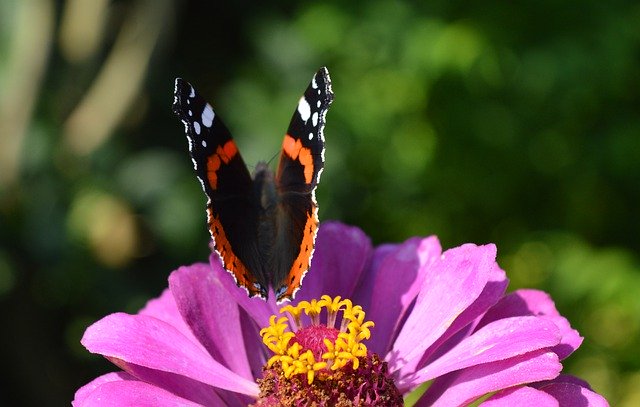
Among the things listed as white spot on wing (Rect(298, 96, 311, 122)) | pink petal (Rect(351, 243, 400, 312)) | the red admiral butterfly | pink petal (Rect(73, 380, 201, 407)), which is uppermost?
white spot on wing (Rect(298, 96, 311, 122))

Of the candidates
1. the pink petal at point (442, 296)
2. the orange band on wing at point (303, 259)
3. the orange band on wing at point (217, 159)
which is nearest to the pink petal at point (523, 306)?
the pink petal at point (442, 296)

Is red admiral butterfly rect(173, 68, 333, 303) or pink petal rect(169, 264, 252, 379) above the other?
red admiral butterfly rect(173, 68, 333, 303)

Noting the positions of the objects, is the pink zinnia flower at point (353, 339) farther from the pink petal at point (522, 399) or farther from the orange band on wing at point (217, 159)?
the orange band on wing at point (217, 159)

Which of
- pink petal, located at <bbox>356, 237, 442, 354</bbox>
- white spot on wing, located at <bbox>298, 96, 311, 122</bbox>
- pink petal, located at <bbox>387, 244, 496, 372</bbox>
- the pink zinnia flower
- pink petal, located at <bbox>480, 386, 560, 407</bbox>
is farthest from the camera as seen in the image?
pink petal, located at <bbox>356, 237, 442, 354</bbox>

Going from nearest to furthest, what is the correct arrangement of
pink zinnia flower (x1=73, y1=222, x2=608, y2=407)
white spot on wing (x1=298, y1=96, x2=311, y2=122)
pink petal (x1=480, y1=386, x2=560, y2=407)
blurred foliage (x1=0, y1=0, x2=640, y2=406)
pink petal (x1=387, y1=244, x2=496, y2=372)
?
pink petal (x1=480, y1=386, x2=560, y2=407)
pink zinnia flower (x1=73, y1=222, x2=608, y2=407)
pink petal (x1=387, y1=244, x2=496, y2=372)
white spot on wing (x1=298, y1=96, x2=311, y2=122)
blurred foliage (x1=0, y1=0, x2=640, y2=406)

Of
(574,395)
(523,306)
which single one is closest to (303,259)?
(523,306)

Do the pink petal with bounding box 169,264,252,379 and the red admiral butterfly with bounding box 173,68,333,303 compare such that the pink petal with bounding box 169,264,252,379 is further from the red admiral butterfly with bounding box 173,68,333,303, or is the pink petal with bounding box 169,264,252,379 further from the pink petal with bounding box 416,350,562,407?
the pink petal with bounding box 416,350,562,407

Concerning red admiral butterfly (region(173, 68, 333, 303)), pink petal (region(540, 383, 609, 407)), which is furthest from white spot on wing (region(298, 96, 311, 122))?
pink petal (region(540, 383, 609, 407))
